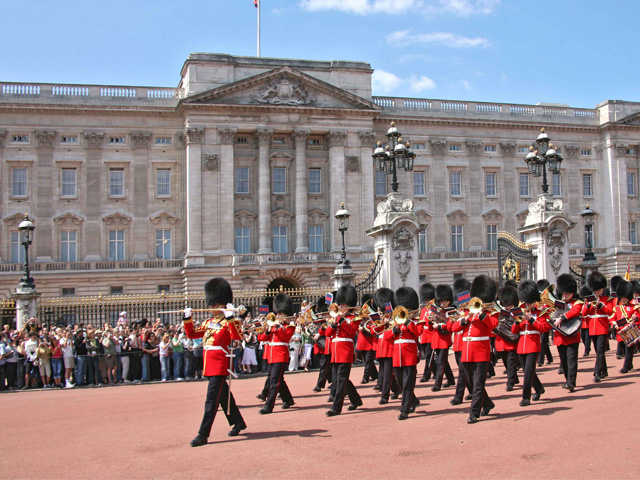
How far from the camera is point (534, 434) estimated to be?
8.63 meters

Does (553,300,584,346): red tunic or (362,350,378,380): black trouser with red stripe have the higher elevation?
(553,300,584,346): red tunic

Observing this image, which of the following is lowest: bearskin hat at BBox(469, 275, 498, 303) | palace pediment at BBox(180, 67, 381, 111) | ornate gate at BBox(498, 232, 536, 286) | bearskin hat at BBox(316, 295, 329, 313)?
bearskin hat at BBox(316, 295, 329, 313)

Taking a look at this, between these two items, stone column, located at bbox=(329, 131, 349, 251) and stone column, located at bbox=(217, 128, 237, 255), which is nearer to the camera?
stone column, located at bbox=(217, 128, 237, 255)

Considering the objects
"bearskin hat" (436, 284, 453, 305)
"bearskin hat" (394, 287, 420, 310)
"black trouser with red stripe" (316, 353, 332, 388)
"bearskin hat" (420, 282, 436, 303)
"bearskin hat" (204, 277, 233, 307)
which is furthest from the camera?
"bearskin hat" (420, 282, 436, 303)

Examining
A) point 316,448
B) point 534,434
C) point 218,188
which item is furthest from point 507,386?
point 218,188

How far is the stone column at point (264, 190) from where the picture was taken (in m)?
41.1

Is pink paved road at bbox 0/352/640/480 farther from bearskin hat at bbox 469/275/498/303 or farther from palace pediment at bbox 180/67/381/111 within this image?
palace pediment at bbox 180/67/381/111

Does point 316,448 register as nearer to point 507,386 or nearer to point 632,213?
point 507,386

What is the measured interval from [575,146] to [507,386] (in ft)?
125

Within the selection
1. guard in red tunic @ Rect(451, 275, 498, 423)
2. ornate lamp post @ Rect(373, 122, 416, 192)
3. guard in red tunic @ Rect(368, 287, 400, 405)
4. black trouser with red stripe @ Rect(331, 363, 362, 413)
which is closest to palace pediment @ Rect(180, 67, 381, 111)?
ornate lamp post @ Rect(373, 122, 416, 192)

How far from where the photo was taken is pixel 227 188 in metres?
40.6

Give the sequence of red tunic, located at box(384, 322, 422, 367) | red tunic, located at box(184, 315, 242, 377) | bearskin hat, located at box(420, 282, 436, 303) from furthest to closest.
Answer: bearskin hat, located at box(420, 282, 436, 303), red tunic, located at box(384, 322, 422, 367), red tunic, located at box(184, 315, 242, 377)

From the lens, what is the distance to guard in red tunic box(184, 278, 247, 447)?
8953 mm

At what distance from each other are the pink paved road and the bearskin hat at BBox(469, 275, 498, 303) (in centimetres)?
170
